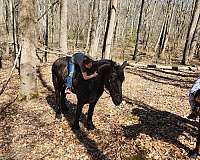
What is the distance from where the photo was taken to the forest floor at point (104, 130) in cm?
752

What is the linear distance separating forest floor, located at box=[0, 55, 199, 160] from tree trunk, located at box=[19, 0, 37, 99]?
72cm

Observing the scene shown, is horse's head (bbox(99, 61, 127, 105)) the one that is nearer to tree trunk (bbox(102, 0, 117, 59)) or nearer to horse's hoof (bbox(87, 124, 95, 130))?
horse's hoof (bbox(87, 124, 95, 130))

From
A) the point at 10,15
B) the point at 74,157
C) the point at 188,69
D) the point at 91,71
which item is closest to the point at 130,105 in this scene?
the point at 91,71

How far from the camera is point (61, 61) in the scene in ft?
30.9

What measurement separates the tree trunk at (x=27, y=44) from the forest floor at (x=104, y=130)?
0.72 m

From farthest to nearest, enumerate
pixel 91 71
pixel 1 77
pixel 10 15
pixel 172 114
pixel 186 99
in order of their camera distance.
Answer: pixel 10 15, pixel 1 77, pixel 186 99, pixel 172 114, pixel 91 71

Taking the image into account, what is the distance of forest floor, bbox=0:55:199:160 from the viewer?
7523 mm

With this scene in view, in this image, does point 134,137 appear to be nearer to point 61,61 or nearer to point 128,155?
point 128,155

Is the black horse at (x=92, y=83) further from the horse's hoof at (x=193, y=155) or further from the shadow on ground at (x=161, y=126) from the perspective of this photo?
the horse's hoof at (x=193, y=155)

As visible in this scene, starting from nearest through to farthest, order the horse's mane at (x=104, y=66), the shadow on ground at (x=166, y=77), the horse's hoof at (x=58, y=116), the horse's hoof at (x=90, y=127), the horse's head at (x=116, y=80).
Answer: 1. the horse's head at (x=116, y=80)
2. the horse's mane at (x=104, y=66)
3. the horse's hoof at (x=90, y=127)
4. the horse's hoof at (x=58, y=116)
5. the shadow on ground at (x=166, y=77)

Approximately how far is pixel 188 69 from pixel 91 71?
40.6 ft

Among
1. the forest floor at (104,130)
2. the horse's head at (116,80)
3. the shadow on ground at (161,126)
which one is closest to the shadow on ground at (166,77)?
the forest floor at (104,130)

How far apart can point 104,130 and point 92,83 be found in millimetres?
1691

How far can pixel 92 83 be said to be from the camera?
26.1 feet
